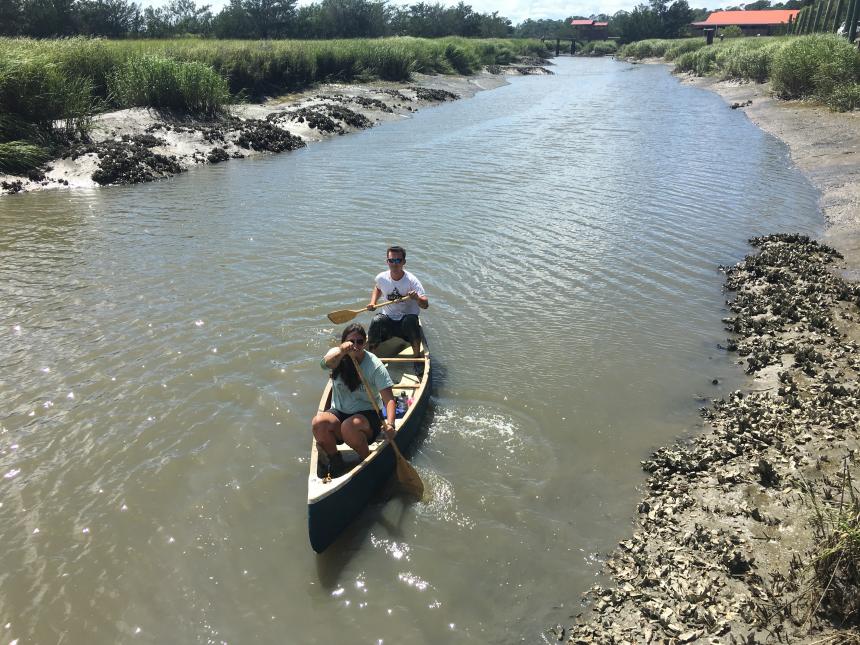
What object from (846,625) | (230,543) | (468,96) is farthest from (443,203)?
(468,96)

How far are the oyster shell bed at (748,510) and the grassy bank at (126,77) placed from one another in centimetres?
1905

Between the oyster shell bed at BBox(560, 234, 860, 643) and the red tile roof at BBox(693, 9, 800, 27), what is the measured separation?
304ft

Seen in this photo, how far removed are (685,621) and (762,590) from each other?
0.63 meters

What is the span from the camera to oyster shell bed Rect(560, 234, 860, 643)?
4023 millimetres

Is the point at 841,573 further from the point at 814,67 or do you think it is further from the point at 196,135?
the point at 814,67

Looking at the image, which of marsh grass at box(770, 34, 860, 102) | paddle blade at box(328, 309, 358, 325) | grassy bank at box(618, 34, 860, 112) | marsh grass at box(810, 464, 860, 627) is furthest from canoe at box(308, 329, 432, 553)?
marsh grass at box(770, 34, 860, 102)

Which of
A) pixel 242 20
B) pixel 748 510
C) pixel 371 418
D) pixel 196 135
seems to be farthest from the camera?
pixel 242 20

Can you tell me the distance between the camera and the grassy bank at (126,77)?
663 inches

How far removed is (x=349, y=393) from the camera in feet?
18.8

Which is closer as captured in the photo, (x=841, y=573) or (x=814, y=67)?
(x=841, y=573)

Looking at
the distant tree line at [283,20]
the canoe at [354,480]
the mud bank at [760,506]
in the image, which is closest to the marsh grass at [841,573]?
the mud bank at [760,506]

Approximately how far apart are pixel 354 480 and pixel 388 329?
3.10 meters

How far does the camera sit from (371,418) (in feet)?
18.9

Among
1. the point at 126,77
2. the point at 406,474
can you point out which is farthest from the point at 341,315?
the point at 126,77
